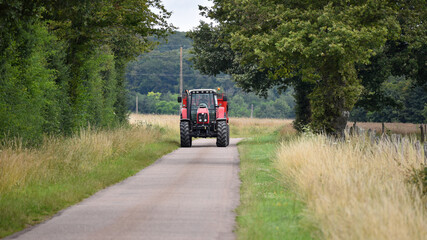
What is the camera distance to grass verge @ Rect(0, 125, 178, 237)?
12.0 metres

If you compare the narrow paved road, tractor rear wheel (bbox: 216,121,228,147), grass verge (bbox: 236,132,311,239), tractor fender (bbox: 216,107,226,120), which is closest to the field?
grass verge (bbox: 236,132,311,239)

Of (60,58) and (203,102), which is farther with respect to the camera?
(203,102)

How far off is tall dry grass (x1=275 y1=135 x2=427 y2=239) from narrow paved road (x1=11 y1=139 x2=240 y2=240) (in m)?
1.52

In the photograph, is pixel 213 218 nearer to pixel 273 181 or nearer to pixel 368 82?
pixel 273 181

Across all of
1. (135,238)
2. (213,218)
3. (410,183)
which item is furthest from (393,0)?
(135,238)

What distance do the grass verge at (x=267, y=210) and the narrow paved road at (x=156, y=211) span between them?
0.85 feet

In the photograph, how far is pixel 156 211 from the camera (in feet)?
39.9

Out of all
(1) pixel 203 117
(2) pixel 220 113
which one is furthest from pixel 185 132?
(2) pixel 220 113

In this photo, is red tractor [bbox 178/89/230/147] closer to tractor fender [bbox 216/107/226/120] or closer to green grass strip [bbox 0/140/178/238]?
tractor fender [bbox 216/107/226/120]

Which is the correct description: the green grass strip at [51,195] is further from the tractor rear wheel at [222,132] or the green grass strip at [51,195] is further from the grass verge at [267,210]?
the tractor rear wheel at [222,132]

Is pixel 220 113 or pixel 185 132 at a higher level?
pixel 220 113

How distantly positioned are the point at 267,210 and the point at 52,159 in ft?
25.0

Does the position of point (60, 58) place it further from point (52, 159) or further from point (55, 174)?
point (55, 174)

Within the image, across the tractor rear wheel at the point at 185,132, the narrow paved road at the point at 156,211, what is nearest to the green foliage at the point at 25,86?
the narrow paved road at the point at 156,211
